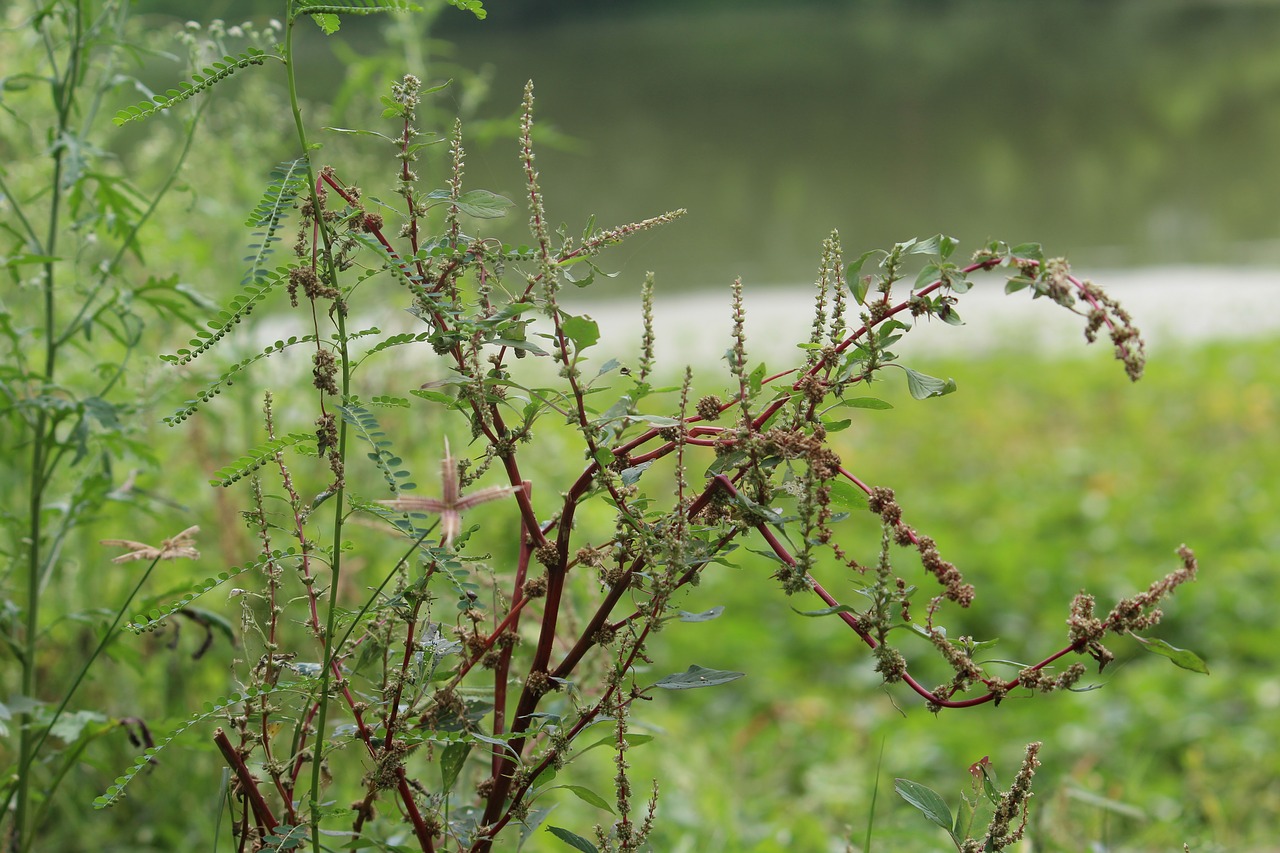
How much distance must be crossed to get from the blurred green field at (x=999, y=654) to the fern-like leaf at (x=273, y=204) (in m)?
0.56

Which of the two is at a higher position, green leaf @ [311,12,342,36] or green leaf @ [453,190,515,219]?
green leaf @ [311,12,342,36]

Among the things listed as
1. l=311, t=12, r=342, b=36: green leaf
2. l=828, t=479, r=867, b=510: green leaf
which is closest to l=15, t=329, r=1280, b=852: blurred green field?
l=828, t=479, r=867, b=510: green leaf

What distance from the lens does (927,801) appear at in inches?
42.3

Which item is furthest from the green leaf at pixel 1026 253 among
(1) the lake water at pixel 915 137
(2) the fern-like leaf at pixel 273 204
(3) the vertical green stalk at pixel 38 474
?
(1) the lake water at pixel 915 137

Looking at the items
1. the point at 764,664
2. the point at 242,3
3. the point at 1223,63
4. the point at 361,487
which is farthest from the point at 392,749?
the point at 1223,63

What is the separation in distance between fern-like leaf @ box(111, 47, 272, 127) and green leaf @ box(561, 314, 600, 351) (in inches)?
14.0

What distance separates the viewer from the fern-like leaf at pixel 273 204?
102 centimetres

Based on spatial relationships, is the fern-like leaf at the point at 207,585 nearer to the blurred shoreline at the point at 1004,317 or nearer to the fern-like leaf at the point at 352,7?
the fern-like leaf at the point at 352,7

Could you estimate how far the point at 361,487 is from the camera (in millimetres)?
3223

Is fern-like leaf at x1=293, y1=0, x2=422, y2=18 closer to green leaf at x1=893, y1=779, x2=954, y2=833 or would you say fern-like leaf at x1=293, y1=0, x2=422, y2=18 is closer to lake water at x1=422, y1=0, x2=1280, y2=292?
green leaf at x1=893, y1=779, x2=954, y2=833

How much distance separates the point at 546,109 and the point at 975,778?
14.2m

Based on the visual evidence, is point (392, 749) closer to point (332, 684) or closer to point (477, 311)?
point (332, 684)

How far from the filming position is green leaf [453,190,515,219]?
1.02m

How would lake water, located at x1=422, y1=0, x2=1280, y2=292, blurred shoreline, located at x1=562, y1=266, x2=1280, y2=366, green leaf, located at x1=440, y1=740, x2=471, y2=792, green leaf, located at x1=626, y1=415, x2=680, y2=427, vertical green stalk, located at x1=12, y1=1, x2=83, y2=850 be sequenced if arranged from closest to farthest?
green leaf, located at x1=626, y1=415, x2=680, y2=427
green leaf, located at x1=440, y1=740, x2=471, y2=792
vertical green stalk, located at x1=12, y1=1, x2=83, y2=850
blurred shoreline, located at x1=562, y1=266, x2=1280, y2=366
lake water, located at x1=422, y1=0, x2=1280, y2=292
